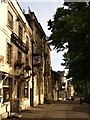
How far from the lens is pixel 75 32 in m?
28.2

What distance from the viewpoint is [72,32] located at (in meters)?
29.9

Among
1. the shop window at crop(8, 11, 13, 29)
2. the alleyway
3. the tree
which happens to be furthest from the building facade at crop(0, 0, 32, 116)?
the tree

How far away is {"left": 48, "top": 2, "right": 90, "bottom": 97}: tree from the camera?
25922 millimetres

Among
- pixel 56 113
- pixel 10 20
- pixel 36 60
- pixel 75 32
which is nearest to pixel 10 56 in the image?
pixel 10 20

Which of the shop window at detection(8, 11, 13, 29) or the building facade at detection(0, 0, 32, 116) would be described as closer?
the building facade at detection(0, 0, 32, 116)

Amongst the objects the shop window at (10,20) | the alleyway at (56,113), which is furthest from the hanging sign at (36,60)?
the shop window at (10,20)

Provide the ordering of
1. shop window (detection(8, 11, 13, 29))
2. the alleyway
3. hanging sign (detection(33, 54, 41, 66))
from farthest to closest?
hanging sign (detection(33, 54, 41, 66)) → shop window (detection(8, 11, 13, 29)) → the alleyway

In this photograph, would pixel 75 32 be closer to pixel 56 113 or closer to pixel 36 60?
pixel 56 113

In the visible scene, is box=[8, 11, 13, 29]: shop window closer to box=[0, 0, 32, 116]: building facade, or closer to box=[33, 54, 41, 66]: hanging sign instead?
box=[0, 0, 32, 116]: building facade

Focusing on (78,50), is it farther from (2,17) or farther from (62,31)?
(2,17)

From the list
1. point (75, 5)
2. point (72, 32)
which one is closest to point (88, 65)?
point (72, 32)

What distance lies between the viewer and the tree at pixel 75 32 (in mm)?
25922

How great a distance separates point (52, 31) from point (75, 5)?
4610 mm

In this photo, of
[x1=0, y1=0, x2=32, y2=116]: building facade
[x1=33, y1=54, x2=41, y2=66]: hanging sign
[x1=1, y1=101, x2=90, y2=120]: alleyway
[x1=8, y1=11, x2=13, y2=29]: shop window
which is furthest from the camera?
[x1=33, y1=54, x2=41, y2=66]: hanging sign
